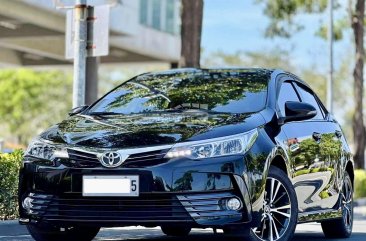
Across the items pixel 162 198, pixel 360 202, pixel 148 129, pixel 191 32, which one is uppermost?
pixel 191 32

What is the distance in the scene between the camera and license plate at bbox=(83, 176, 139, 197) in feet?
22.7

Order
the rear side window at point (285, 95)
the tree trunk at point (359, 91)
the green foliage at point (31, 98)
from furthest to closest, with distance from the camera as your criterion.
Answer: the green foliage at point (31, 98) → the tree trunk at point (359, 91) → the rear side window at point (285, 95)

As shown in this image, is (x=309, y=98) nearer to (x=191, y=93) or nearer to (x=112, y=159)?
(x=191, y=93)

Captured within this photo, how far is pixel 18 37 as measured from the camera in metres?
36.5

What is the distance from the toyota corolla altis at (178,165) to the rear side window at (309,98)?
0.85m

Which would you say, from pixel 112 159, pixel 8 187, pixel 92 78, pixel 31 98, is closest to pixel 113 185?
pixel 112 159

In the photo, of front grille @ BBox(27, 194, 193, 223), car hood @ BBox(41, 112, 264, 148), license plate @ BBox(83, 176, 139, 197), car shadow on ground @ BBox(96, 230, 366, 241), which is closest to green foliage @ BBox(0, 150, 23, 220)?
car shadow on ground @ BBox(96, 230, 366, 241)

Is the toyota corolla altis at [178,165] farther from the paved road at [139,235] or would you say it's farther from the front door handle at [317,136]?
the paved road at [139,235]

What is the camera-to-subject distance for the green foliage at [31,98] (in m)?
78.2

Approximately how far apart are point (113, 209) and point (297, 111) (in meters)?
1.93

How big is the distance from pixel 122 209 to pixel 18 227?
9.80ft

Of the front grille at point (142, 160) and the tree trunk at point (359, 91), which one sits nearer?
the front grille at point (142, 160)

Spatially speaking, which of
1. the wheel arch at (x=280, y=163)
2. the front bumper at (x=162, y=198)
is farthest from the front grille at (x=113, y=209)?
the wheel arch at (x=280, y=163)

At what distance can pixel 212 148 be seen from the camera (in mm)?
7016
